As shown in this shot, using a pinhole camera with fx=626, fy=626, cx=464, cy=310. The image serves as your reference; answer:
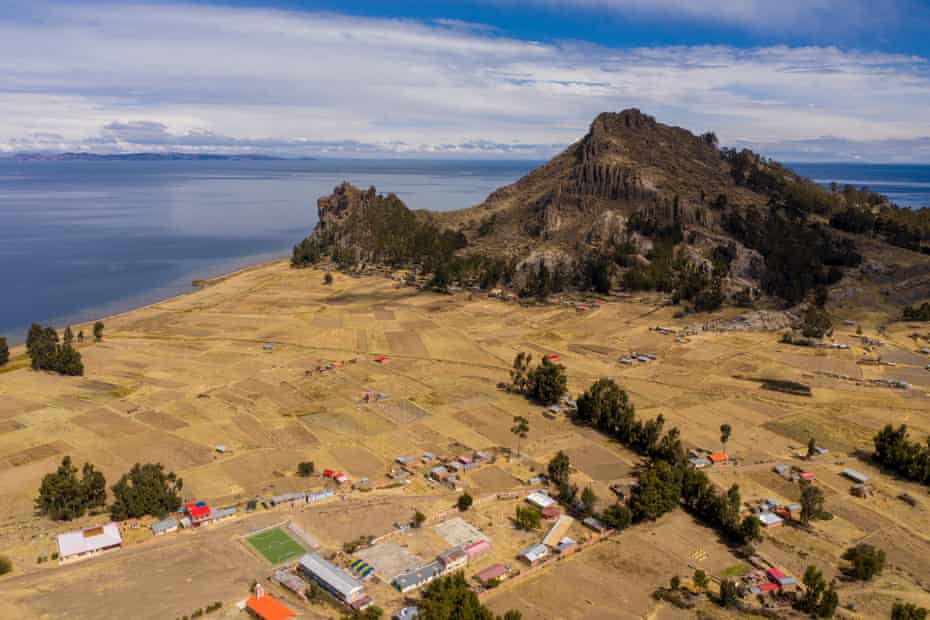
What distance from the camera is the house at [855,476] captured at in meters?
73.9

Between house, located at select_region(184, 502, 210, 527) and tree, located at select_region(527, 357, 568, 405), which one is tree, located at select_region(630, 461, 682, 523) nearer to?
tree, located at select_region(527, 357, 568, 405)

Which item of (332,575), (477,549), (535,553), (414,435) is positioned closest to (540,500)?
(535,553)

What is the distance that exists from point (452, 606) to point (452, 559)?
33.0ft

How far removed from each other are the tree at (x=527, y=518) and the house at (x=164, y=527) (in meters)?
33.7

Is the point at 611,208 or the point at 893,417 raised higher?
the point at 611,208

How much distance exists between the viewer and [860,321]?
14175cm

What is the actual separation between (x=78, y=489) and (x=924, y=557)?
276 feet

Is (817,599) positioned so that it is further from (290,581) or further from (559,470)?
(290,581)

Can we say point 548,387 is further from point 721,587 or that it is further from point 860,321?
point 860,321

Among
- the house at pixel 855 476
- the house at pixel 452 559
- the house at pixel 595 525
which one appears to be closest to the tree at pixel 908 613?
the house at pixel 595 525

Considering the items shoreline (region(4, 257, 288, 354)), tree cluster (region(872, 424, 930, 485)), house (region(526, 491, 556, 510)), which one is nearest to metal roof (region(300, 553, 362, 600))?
house (region(526, 491, 556, 510))

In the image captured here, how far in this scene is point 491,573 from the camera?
179ft

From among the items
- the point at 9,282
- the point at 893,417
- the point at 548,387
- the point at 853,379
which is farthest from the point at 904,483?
the point at 9,282

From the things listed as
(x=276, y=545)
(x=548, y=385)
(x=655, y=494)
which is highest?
(x=548, y=385)
